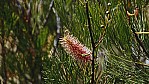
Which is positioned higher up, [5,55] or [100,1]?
[100,1]

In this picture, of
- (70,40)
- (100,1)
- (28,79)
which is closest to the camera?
(70,40)

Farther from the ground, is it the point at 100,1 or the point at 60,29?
the point at 100,1

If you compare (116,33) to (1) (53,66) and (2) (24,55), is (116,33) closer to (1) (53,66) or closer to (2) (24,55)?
(1) (53,66)

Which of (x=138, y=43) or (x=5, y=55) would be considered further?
(x=5, y=55)

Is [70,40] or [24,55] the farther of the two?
[24,55]

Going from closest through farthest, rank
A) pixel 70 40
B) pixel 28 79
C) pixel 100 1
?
pixel 70 40 → pixel 100 1 → pixel 28 79

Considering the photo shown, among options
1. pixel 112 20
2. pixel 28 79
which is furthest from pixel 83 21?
pixel 28 79

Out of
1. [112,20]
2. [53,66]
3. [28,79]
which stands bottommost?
[28,79]

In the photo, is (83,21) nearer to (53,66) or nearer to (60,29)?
(53,66)

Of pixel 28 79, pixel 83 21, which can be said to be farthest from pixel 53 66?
pixel 28 79
